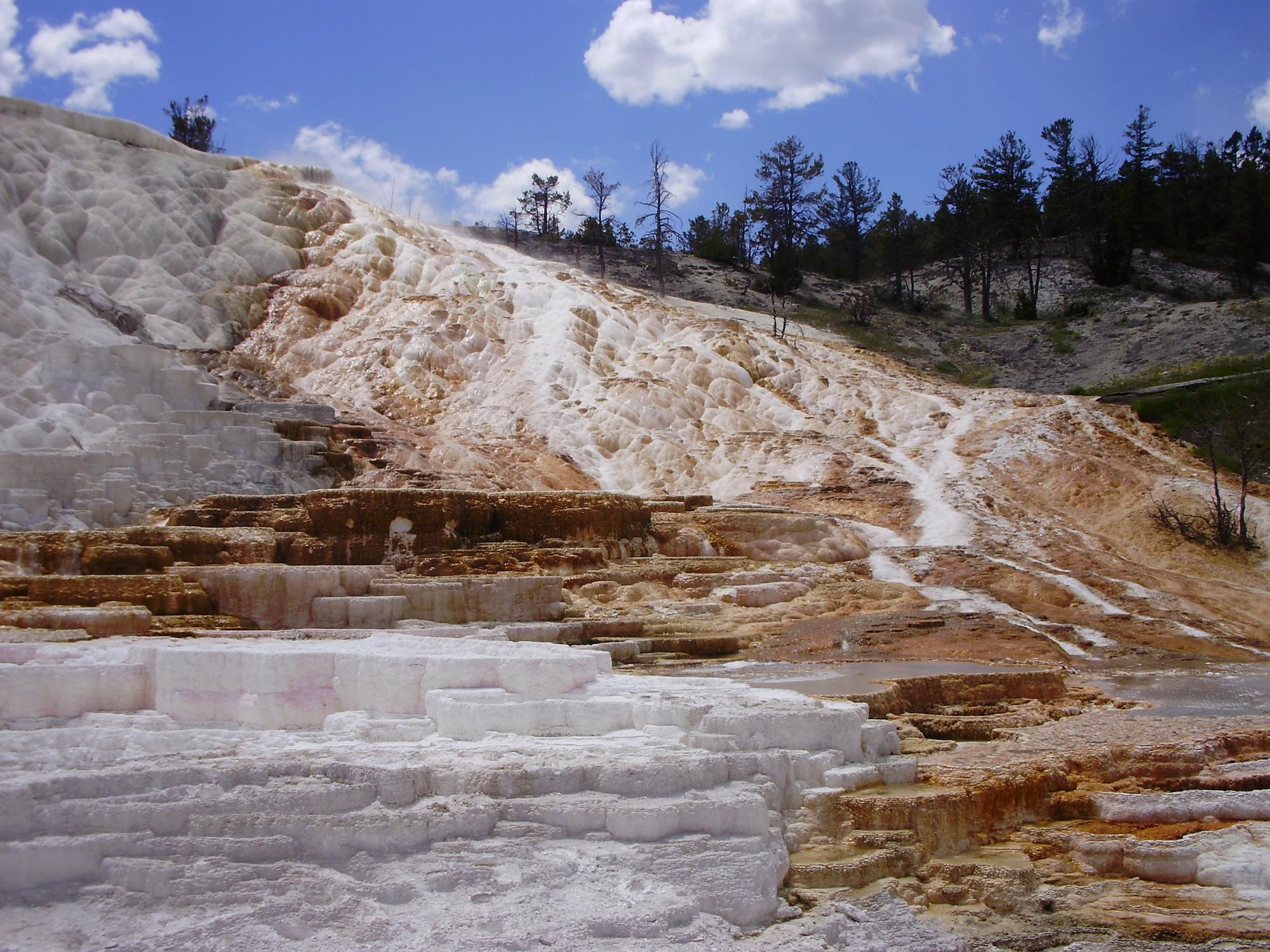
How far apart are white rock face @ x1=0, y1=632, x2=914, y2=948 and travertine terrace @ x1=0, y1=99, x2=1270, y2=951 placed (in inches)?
0.8

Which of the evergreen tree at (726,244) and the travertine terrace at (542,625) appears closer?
the travertine terrace at (542,625)

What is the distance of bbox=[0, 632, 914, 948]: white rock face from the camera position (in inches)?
172

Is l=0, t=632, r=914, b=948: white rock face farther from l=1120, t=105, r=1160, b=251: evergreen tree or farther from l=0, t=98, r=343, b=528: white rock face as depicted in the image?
l=1120, t=105, r=1160, b=251: evergreen tree

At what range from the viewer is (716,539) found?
46.6 feet

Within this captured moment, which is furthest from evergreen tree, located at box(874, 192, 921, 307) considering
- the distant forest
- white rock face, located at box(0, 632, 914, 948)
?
white rock face, located at box(0, 632, 914, 948)

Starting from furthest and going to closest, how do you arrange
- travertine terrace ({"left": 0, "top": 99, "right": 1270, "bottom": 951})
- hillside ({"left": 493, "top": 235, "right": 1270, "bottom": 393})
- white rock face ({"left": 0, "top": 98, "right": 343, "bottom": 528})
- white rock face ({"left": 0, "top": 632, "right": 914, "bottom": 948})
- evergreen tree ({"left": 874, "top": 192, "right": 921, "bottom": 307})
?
evergreen tree ({"left": 874, "top": 192, "right": 921, "bottom": 307}) < hillside ({"left": 493, "top": 235, "right": 1270, "bottom": 393}) < white rock face ({"left": 0, "top": 98, "right": 343, "bottom": 528}) < travertine terrace ({"left": 0, "top": 99, "right": 1270, "bottom": 951}) < white rock face ({"left": 0, "top": 632, "right": 914, "bottom": 948})

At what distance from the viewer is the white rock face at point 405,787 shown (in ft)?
14.4

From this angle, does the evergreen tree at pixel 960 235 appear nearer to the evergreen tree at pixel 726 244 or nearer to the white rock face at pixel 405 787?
the evergreen tree at pixel 726 244

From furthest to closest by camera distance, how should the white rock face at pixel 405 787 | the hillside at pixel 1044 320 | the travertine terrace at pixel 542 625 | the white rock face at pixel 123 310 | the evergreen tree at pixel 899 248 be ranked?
the evergreen tree at pixel 899 248, the hillside at pixel 1044 320, the white rock face at pixel 123 310, the travertine terrace at pixel 542 625, the white rock face at pixel 405 787

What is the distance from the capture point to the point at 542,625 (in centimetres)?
927

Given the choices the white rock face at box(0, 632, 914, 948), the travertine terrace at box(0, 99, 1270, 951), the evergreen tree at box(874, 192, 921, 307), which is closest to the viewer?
the white rock face at box(0, 632, 914, 948)

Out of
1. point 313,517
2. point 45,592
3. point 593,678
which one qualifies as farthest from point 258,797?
point 313,517

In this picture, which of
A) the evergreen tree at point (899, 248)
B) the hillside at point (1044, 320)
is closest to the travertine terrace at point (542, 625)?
the hillside at point (1044, 320)

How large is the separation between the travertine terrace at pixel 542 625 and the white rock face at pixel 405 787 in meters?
0.02
